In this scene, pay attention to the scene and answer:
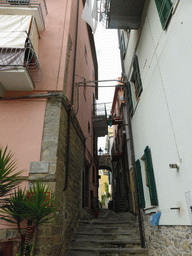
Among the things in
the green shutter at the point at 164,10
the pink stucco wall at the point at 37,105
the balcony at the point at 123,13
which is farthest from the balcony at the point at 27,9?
the green shutter at the point at 164,10

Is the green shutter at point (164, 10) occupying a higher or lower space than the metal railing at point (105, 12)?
lower

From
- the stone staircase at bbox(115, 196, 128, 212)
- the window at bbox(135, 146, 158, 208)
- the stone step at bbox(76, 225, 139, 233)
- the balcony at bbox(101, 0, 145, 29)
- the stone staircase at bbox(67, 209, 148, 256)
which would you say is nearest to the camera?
the window at bbox(135, 146, 158, 208)

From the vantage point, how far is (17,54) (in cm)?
495

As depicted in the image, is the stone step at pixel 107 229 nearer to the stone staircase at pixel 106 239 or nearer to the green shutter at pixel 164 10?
the stone staircase at pixel 106 239

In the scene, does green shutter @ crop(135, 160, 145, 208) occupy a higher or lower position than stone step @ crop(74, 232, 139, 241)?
higher

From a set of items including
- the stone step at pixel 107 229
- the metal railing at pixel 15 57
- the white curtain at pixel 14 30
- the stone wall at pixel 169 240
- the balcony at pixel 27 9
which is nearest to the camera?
the stone wall at pixel 169 240

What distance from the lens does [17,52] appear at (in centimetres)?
501

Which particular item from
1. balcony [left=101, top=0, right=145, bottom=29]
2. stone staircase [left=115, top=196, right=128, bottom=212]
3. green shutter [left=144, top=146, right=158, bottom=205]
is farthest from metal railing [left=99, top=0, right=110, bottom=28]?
stone staircase [left=115, top=196, right=128, bottom=212]

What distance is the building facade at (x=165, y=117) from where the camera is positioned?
3.06 meters

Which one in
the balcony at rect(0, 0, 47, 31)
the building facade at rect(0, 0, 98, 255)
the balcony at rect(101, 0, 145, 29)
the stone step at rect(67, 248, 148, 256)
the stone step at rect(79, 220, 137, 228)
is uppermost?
the balcony at rect(0, 0, 47, 31)

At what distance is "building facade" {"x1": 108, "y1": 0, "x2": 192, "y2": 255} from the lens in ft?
10.0

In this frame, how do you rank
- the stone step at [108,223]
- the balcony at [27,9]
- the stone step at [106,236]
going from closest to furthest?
the stone step at [106,236] → the balcony at [27,9] → the stone step at [108,223]

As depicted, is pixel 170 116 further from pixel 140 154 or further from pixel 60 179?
pixel 60 179

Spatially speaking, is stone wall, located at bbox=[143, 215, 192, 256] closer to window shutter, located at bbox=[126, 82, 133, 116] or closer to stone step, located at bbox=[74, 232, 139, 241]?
stone step, located at bbox=[74, 232, 139, 241]
